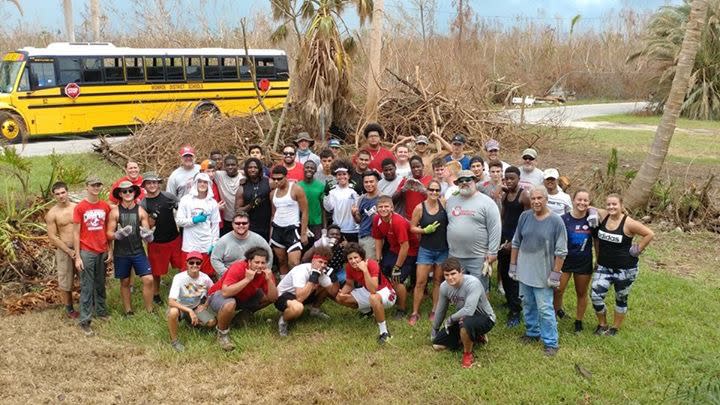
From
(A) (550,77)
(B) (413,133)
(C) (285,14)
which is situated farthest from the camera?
(A) (550,77)

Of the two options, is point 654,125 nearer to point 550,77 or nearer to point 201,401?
point 550,77

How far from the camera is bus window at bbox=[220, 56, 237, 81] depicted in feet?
70.9

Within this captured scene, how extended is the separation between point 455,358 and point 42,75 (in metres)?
16.6

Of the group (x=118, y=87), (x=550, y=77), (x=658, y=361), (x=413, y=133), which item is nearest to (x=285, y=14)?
(x=413, y=133)

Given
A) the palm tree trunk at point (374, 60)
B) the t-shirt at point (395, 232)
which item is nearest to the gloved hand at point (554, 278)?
the t-shirt at point (395, 232)

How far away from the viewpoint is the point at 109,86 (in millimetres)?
19438

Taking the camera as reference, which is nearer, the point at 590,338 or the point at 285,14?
the point at 590,338

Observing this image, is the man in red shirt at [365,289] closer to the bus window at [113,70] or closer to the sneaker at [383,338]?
the sneaker at [383,338]

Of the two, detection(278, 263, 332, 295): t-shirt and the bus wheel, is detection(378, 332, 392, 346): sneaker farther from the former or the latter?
the bus wheel

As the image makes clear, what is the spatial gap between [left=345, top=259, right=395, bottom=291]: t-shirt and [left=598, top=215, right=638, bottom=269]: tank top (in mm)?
2195

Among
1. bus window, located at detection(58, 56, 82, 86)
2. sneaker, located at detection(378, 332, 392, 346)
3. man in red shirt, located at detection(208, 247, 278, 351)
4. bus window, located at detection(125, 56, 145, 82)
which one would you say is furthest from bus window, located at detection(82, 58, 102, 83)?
sneaker, located at detection(378, 332, 392, 346)

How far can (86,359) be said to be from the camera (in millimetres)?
6355

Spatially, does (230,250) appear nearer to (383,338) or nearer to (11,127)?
(383,338)

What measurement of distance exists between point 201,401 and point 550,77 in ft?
127
